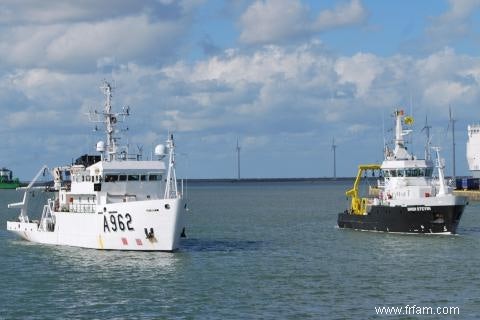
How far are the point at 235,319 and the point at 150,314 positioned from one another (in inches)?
140

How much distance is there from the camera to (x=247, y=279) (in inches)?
1624

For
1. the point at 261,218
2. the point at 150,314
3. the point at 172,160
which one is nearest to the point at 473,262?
the point at 172,160

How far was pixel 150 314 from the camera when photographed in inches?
1308

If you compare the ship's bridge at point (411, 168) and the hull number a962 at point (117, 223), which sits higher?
the ship's bridge at point (411, 168)

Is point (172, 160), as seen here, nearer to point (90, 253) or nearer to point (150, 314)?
point (90, 253)

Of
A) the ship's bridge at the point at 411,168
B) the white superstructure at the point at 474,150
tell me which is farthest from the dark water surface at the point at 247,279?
the white superstructure at the point at 474,150

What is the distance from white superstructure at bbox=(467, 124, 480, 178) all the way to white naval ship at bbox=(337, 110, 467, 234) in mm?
97829

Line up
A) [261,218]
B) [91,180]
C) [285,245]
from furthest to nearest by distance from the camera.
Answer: [261,218]
[285,245]
[91,180]

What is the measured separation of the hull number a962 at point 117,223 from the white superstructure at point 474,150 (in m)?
124

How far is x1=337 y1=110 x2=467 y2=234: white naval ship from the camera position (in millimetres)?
61594

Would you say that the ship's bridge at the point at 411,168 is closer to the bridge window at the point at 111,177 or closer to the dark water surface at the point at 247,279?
the dark water surface at the point at 247,279

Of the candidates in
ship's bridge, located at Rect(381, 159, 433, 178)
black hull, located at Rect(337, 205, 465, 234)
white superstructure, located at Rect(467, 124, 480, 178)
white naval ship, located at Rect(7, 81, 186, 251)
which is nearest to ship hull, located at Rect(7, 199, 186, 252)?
white naval ship, located at Rect(7, 81, 186, 251)

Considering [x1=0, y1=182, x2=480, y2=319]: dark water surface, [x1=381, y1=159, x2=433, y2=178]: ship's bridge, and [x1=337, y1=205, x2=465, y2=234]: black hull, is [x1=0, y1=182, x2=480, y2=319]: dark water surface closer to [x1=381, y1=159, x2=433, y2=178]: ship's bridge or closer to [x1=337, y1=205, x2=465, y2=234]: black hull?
[x1=337, y1=205, x2=465, y2=234]: black hull

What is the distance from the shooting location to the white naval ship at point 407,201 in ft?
202
